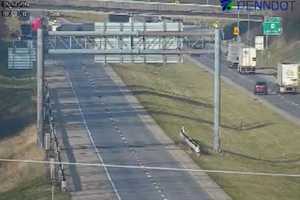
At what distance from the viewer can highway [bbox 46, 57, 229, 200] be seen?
6053cm

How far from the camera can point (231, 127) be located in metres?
96.1

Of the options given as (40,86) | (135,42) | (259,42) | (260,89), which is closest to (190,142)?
(135,42)

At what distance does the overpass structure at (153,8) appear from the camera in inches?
7121

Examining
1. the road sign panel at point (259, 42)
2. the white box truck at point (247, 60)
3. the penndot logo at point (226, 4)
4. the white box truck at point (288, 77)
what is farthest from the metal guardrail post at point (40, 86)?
the road sign panel at point (259, 42)

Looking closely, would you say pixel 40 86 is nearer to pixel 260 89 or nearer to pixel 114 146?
pixel 114 146

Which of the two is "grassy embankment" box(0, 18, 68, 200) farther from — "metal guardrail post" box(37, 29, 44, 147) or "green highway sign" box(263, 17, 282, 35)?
"green highway sign" box(263, 17, 282, 35)

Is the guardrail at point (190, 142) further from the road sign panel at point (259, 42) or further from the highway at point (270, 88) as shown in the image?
the road sign panel at point (259, 42)

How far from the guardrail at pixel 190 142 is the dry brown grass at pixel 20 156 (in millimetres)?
10892

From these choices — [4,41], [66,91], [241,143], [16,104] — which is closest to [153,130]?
[241,143]

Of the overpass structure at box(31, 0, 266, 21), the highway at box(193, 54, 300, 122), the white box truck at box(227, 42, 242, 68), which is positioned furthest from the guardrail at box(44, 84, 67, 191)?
the overpass structure at box(31, 0, 266, 21)

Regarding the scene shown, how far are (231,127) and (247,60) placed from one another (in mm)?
48859

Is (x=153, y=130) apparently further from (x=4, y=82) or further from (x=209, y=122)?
(x=4, y=82)

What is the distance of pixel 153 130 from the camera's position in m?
87.7

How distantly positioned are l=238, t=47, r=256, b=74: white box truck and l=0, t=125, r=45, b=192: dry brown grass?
58.1 meters
